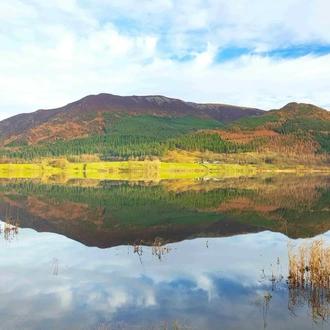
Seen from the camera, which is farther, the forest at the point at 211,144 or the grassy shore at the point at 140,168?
the forest at the point at 211,144

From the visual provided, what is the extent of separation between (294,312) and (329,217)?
1892 centimetres

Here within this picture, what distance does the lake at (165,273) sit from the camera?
9.75 meters

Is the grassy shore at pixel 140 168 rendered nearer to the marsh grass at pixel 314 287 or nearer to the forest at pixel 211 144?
the forest at pixel 211 144

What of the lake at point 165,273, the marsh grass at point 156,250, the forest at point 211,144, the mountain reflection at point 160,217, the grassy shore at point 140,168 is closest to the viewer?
the lake at point 165,273

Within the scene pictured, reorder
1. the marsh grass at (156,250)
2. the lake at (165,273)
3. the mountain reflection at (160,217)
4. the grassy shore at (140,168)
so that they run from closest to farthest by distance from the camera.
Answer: the lake at (165,273) → the marsh grass at (156,250) → the mountain reflection at (160,217) → the grassy shore at (140,168)

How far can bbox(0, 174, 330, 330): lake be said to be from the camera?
32.0 feet

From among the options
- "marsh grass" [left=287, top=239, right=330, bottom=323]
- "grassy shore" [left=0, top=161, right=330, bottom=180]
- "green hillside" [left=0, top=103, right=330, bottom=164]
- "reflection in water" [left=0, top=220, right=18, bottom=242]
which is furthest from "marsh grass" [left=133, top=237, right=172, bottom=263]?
"green hillside" [left=0, top=103, right=330, bottom=164]

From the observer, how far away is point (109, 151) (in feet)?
581

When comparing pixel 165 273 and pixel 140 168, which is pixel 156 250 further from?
pixel 140 168

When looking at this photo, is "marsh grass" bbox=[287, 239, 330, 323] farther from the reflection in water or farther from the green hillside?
the green hillside

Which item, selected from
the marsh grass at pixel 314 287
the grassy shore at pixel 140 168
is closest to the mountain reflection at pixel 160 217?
the marsh grass at pixel 314 287

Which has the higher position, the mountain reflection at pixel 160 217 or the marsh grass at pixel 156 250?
the mountain reflection at pixel 160 217

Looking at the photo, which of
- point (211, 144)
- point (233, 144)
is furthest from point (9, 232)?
point (233, 144)

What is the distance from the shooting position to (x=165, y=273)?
1366 cm
